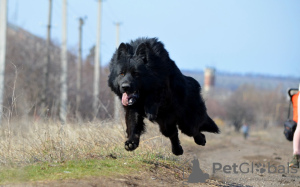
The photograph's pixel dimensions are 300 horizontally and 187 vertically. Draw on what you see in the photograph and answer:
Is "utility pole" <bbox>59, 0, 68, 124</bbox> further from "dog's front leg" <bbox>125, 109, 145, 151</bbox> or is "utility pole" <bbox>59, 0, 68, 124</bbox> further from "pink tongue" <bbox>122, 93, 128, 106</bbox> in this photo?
"pink tongue" <bbox>122, 93, 128, 106</bbox>

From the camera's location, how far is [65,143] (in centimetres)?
782

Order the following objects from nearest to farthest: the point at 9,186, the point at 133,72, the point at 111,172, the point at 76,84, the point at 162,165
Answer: the point at 9,186, the point at 111,172, the point at 133,72, the point at 162,165, the point at 76,84

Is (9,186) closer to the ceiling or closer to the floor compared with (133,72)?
closer to the floor

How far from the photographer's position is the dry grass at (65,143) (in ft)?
23.6

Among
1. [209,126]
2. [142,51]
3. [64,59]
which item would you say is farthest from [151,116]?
[64,59]

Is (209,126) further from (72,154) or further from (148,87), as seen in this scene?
(72,154)

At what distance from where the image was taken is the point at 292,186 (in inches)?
301

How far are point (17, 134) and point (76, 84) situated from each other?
25201mm

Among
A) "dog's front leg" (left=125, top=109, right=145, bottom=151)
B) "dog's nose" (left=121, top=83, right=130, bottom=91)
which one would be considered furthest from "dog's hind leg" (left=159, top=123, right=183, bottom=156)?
"dog's nose" (left=121, top=83, right=130, bottom=91)

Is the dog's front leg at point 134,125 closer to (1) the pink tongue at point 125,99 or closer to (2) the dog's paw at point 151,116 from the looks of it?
(1) the pink tongue at point 125,99

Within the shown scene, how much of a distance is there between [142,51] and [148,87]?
59 centimetres

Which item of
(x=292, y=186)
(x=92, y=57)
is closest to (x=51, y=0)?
(x=92, y=57)

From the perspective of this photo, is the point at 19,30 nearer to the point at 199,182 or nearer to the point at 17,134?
the point at 17,134

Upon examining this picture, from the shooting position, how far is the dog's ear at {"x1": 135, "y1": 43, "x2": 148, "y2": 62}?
22.6 feet
